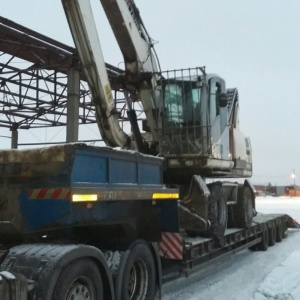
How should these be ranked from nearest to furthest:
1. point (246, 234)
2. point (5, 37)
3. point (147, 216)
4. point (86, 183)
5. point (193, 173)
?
point (86, 183) → point (147, 216) → point (193, 173) → point (246, 234) → point (5, 37)

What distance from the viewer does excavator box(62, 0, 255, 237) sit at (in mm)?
7884

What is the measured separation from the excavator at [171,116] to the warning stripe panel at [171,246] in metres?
1.31

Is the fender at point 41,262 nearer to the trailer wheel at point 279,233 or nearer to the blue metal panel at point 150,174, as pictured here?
the blue metal panel at point 150,174

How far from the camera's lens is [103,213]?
4.96 m

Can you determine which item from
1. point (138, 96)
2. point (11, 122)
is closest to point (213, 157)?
point (138, 96)

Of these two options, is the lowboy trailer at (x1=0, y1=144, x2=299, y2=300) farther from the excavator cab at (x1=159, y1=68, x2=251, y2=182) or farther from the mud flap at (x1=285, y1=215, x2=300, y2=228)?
the mud flap at (x1=285, y1=215, x2=300, y2=228)

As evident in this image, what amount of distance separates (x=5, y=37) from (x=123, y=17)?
884 cm

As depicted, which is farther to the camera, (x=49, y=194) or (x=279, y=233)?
(x=279, y=233)

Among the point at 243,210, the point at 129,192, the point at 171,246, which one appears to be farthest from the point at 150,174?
the point at 243,210

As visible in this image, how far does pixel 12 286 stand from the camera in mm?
3455

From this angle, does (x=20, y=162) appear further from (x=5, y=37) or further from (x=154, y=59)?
(x=5, y=37)

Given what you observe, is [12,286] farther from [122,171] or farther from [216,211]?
[216,211]

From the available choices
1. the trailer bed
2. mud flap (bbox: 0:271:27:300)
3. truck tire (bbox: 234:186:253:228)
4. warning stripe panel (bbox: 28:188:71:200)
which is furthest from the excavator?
mud flap (bbox: 0:271:27:300)

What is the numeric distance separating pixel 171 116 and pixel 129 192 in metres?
3.94
